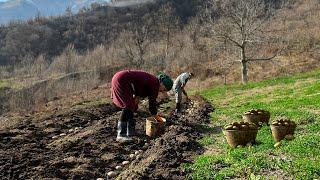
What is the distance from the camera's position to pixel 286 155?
28.7ft

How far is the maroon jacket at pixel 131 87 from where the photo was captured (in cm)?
1173

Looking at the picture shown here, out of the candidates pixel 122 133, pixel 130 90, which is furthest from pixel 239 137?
pixel 122 133

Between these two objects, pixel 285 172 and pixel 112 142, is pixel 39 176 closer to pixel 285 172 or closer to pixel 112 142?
pixel 112 142

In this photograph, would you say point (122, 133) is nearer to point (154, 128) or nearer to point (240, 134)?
point (154, 128)

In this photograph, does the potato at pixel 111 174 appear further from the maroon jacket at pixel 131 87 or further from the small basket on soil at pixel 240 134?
the maroon jacket at pixel 131 87

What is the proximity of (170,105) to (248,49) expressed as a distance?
101ft

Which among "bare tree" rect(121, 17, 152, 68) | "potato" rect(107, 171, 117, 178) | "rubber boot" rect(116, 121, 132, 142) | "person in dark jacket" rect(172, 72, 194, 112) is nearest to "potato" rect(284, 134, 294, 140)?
"potato" rect(107, 171, 117, 178)

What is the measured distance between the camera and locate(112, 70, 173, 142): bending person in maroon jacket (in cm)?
1175

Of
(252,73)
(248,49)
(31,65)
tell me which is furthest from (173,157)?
(31,65)

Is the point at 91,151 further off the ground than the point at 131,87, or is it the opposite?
the point at 131,87

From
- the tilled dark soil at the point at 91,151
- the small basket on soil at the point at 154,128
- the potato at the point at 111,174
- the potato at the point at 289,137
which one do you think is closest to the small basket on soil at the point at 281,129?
the potato at the point at 289,137

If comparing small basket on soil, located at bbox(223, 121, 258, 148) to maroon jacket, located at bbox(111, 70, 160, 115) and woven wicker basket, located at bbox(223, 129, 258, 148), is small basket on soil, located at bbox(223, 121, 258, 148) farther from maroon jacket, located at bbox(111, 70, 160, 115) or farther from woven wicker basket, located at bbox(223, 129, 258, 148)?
maroon jacket, located at bbox(111, 70, 160, 115)

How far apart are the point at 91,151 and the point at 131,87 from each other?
6.32ft

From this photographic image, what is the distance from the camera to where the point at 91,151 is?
10875 mm
